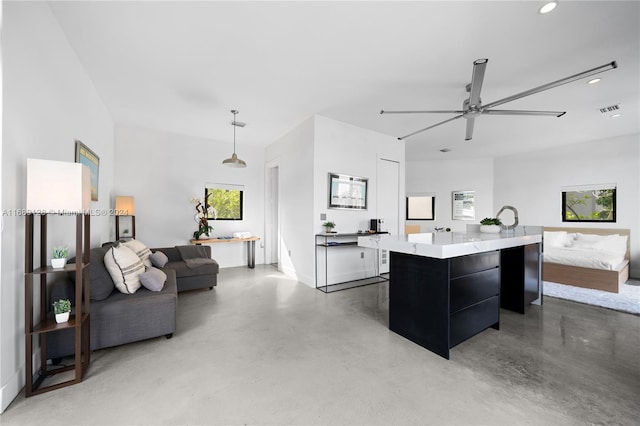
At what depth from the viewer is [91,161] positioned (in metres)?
3.19

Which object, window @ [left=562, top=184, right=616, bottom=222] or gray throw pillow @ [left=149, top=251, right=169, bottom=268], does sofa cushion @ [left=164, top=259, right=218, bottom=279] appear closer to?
gray throw pillow @ [left=149, top=251, right=169, bottom=268]

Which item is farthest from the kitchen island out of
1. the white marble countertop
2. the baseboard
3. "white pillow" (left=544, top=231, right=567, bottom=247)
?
"white pillow" (left=544, top=231, right=567, bottom=247)

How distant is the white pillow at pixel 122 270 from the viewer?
2.36 metres

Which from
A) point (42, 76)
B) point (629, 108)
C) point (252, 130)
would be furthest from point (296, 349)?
point (629, 108)

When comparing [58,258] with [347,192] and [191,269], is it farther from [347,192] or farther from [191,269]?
[347,192]

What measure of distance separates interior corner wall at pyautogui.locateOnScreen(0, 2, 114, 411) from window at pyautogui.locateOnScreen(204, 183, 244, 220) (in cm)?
294

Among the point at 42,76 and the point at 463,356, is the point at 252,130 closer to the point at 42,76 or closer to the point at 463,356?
the point at 42,76

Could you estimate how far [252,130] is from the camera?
16.1 ft

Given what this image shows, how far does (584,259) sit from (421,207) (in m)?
4.04

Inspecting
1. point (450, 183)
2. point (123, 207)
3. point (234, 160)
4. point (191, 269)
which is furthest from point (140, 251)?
point (450, 183)

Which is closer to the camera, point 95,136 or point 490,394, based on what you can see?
point 490,394

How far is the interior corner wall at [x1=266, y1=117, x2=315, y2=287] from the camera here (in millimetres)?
4305

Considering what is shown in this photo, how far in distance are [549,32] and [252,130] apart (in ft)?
14.0

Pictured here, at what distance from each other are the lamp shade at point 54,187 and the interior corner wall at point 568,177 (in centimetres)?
822
